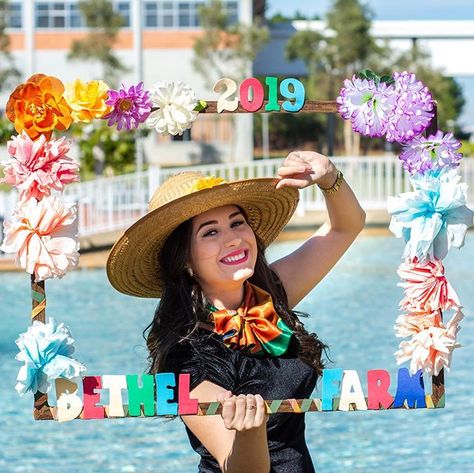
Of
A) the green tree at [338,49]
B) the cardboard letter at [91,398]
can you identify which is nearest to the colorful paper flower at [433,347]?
the cardboard letter at [91,398]

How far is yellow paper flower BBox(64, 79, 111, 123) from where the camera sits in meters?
2.33

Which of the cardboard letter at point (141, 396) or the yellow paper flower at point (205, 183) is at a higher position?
the yellow paper flower at point (205, 183)

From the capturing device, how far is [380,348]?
724 centimetres

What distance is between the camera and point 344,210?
2654mm

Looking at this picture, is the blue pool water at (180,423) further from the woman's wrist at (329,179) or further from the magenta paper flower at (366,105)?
the magenta paper flower at (366,105)

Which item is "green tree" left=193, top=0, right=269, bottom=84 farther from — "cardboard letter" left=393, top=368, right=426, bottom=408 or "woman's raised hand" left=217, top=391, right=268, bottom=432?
"woman's raised hand" left=217, top=391, right=268, bottom=432

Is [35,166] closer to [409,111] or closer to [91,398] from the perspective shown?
[91,398]

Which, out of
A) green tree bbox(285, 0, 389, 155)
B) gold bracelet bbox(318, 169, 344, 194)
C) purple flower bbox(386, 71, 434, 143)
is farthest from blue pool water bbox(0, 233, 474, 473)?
green tree bbox(285, 0, 389, 155)

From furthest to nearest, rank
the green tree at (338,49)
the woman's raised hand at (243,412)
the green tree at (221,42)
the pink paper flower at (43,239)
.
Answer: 1. the green tree at (221,42)
2. the green tree at (338,49)
3. the pink paper flower at (43,239)
4. the woman's raised hand at (243,412)

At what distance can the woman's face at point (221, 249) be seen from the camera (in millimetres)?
2395

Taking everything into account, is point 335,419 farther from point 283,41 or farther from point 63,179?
point 283,41

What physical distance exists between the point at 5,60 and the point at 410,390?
32.0 metres

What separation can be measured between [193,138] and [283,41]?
14.8ft

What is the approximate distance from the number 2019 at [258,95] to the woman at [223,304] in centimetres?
10
